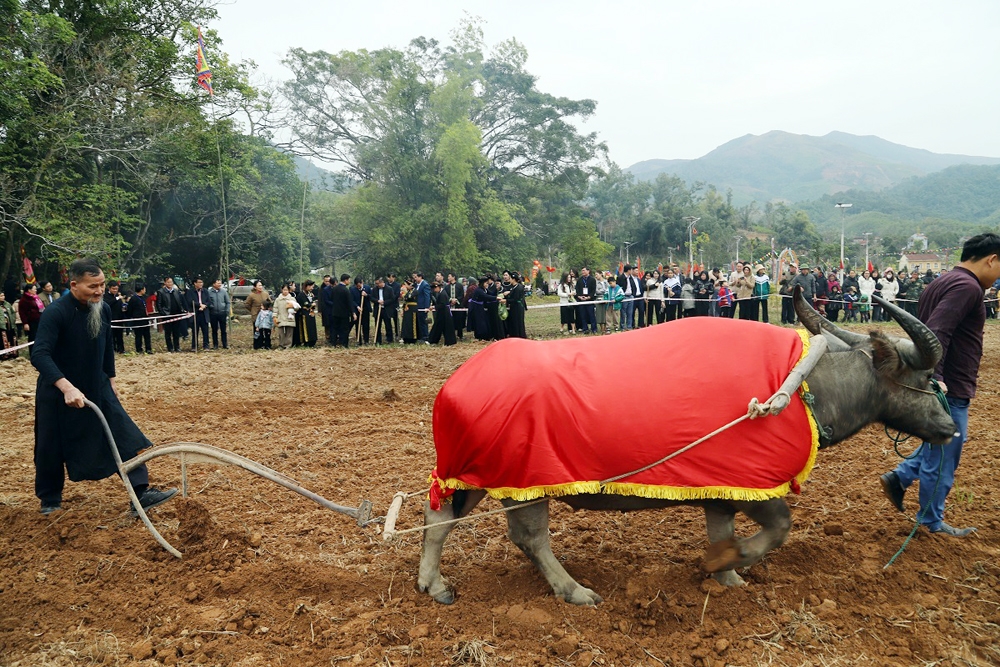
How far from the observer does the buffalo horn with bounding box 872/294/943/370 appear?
12.9ft

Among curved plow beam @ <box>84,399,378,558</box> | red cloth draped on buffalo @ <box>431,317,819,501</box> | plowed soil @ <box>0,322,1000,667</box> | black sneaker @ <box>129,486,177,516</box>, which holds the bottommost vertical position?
plowed soil @ <box>0,322,1000,667</box>

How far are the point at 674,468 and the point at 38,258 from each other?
24694mm

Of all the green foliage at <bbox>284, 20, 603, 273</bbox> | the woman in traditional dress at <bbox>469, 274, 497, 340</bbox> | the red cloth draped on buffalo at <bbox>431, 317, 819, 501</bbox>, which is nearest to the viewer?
the red cloth draped on buffalo at <bbox>431, 317, 819, 501</bbox>

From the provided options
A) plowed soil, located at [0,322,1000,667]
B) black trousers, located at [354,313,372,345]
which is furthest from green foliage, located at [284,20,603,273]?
plowed soil, located at [0,322,1000,667]

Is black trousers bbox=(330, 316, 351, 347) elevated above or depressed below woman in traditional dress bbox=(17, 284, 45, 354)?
below

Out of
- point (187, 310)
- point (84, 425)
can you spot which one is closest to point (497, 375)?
point (84, 425)

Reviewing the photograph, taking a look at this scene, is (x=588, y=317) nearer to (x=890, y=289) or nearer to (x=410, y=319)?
(x=410, y=319)

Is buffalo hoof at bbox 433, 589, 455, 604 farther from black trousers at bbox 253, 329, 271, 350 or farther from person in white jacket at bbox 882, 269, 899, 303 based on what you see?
person in white jacket at bbox 882, 269, 899, 303

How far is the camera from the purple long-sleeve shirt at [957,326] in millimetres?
4469

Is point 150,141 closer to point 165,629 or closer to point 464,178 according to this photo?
point 464,178

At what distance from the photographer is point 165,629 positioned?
3775mm

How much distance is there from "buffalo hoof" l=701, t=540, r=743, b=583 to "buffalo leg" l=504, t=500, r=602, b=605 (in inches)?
25.9

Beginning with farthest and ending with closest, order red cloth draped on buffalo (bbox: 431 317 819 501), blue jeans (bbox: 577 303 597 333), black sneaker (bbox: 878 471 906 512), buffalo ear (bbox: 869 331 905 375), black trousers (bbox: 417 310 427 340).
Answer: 1. blue jeans (bbox: 577 303 597 333)
2. black trousers (bbox: 417 310 427 340)
3. black sneaker (bbox: 878 471 906 512)
4. buffalo ear (bbox: 869 331 905 375)
5. red cloth draped on buffalo (bbox: 431 317 819 501)

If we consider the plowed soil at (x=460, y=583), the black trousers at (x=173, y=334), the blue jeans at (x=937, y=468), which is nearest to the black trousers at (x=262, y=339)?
the black trousers at (x=173, y=334)
